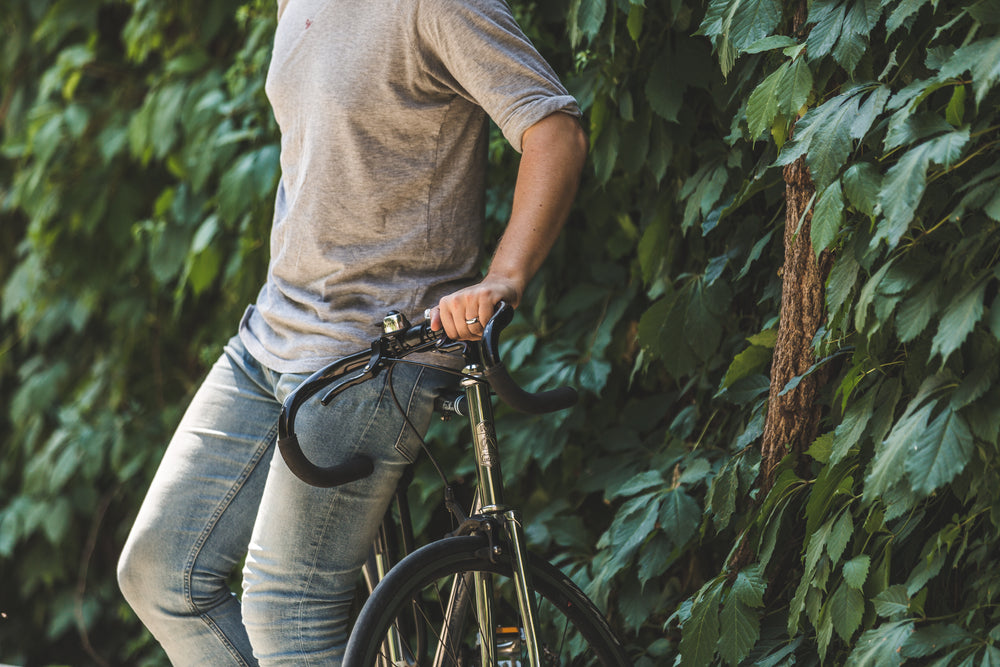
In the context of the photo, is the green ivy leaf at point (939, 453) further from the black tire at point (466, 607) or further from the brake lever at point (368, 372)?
the brake lever at point (368, 372)

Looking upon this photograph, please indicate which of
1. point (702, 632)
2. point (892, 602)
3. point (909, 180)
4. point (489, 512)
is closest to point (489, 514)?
point (489, 512)

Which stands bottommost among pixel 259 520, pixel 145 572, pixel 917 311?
pixel 145 572

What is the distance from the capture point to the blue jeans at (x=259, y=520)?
1214 mm

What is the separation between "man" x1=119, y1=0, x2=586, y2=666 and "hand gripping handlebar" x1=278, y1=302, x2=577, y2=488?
0.03 m

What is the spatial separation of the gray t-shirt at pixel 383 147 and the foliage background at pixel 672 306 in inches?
12.4

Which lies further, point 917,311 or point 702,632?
point 702,632

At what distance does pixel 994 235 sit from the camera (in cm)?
102

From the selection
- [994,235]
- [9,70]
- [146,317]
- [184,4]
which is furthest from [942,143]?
[9,70]

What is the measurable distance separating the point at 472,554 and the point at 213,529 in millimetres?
388

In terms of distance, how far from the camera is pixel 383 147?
1256 mm

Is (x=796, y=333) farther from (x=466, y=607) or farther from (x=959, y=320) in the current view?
(x=466, y=607)

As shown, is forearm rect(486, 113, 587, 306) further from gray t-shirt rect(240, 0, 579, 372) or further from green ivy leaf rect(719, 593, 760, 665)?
green ivy leaf rect(719, 593, 760, 665)

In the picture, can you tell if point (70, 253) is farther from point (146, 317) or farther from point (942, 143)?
point (942, 143)

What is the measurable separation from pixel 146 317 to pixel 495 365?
2.05m
